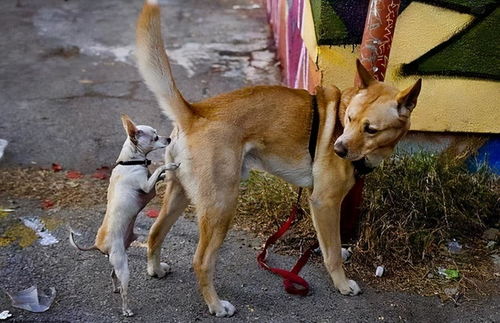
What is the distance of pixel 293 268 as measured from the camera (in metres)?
4.07

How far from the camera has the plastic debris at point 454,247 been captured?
171 inches

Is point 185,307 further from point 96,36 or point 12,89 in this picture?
point 96,36

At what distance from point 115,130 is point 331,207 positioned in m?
2.92

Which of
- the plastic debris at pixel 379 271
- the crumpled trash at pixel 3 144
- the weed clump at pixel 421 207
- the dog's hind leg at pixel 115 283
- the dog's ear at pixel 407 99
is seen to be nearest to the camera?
the dog's ear at pixel 407 99

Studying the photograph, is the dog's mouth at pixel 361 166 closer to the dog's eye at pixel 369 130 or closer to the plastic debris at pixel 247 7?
the dog's eye at pixel 369 130

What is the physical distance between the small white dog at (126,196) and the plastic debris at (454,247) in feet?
6.38

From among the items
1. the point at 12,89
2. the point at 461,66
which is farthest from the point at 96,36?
the point at 461,66

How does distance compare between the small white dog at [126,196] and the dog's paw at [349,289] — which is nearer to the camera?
the small white dog at [126,196]

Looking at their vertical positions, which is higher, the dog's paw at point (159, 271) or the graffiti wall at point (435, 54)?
the graffiti wall at point (435, 54)

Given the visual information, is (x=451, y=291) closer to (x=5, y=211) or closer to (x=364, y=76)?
(x=364, y=76)

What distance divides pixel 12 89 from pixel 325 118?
14.1 feet

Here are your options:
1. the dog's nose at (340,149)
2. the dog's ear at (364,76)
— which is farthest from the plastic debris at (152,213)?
the dog's ear at (364,76)

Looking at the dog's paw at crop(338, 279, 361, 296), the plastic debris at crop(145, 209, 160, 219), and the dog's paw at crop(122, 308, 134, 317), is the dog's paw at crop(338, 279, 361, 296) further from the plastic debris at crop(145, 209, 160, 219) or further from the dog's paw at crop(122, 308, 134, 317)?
the plastic debris at crop(145, 209, 160, 219)

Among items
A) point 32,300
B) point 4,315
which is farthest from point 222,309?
point 4,315
